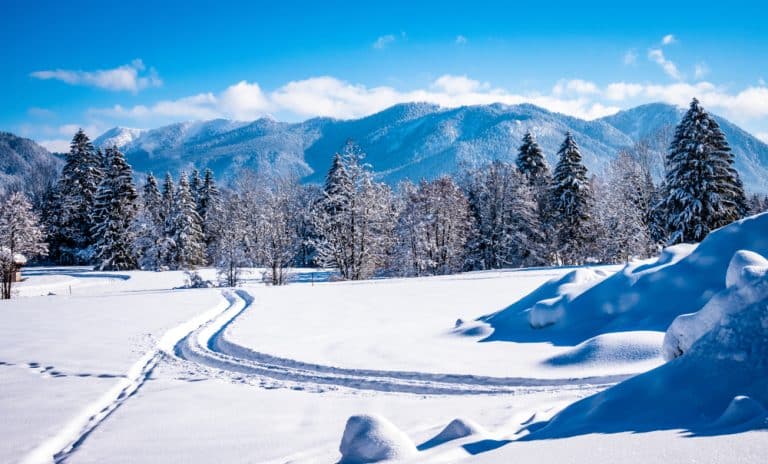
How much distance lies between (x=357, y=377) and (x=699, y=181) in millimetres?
27253

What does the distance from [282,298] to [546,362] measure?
1478cm

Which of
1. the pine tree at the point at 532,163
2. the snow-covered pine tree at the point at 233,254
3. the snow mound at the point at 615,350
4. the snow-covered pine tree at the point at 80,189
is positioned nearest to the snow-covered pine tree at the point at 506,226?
the pine tree at the point at 532,163

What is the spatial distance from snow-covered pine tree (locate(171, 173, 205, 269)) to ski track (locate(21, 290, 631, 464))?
3656 cm

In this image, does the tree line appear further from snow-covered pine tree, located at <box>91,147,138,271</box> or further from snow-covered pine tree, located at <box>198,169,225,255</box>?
snow-covered pine tree, located at <box>198,169,225,255</box>

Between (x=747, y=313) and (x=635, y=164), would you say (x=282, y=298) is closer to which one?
(x=747, y=313)

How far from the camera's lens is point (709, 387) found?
4.11 m

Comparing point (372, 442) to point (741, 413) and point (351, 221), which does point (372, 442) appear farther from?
point (351, 221)

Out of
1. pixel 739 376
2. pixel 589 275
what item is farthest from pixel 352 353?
pixel 739 376

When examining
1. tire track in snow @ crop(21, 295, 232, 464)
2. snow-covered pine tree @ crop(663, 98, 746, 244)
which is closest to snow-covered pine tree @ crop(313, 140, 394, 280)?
snow-covered pine tree @ crop(663, 98, 746, 244)

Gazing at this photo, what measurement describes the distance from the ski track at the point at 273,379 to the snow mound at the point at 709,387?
129 inches

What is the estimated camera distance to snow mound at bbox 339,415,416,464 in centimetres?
434

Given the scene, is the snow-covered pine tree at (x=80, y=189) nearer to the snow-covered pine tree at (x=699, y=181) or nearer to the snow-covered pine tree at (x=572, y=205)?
the snow-covered pine tree at (x=572, y=205)

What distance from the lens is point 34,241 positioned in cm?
4703

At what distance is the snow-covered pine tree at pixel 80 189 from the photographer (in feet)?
164
